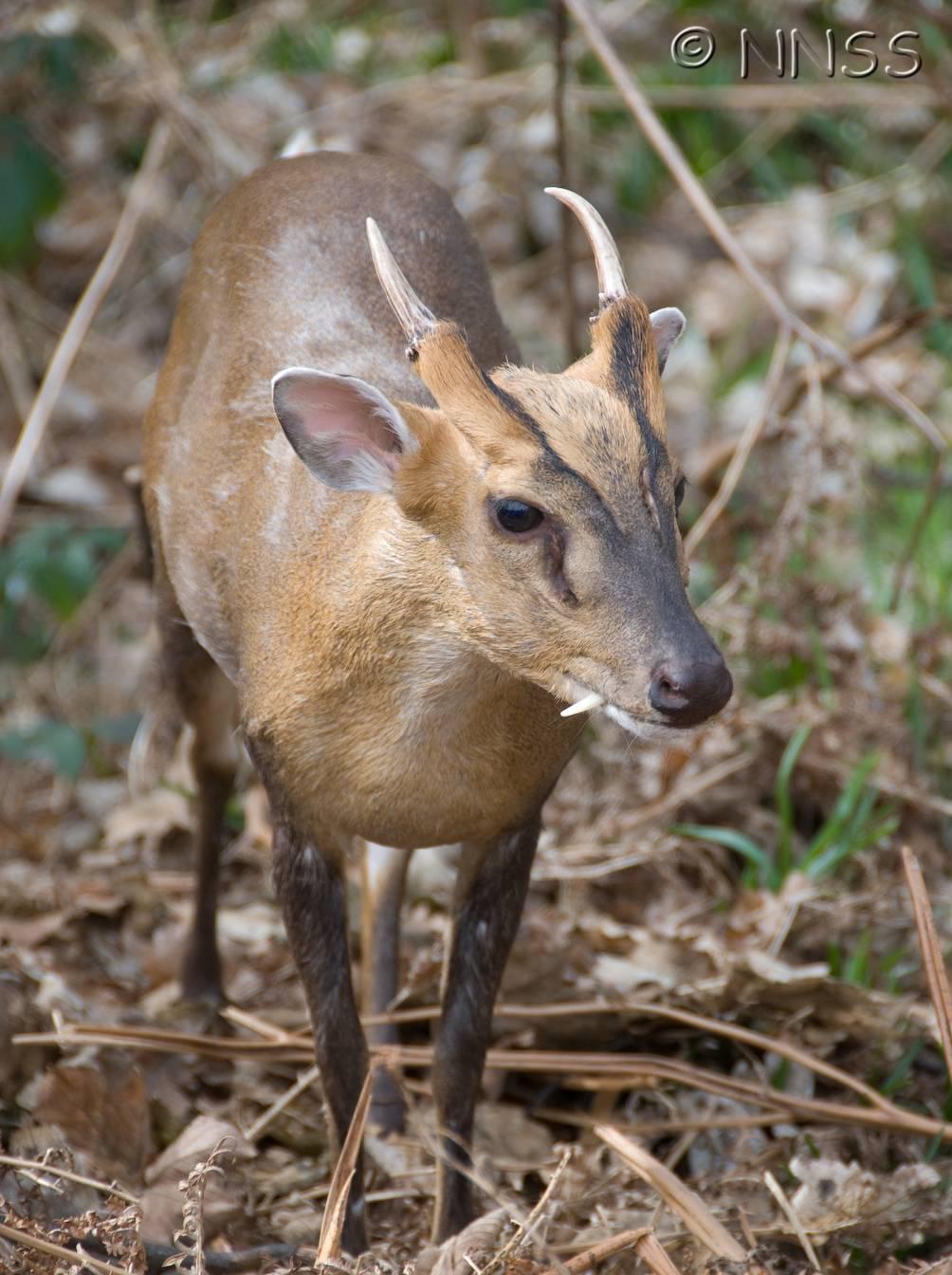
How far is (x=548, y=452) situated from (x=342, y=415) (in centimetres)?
45

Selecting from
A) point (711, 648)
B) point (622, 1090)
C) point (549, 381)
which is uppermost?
point (549, 381)

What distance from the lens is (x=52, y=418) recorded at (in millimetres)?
8117

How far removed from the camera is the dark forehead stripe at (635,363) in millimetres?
3141

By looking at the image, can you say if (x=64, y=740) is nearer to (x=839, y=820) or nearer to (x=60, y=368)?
(x=60, y=368)

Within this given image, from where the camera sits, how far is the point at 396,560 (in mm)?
3355

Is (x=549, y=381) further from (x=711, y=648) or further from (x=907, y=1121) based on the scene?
(x=907, y=1121)

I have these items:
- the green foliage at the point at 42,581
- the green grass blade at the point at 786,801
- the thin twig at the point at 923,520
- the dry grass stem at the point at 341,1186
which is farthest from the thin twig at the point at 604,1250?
the green foliage at the point at 42,581

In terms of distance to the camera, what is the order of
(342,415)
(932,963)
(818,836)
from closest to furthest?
(342,415) < (932,963) < (818,836)

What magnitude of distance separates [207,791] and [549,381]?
2095 mm

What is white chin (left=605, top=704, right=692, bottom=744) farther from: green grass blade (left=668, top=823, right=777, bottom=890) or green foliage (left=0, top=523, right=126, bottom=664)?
green foliage (left=0, top=523, right=126, bottom=664)

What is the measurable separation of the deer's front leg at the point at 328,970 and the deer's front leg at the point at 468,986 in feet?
0.63

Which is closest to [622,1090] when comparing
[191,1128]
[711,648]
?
[191,1128]

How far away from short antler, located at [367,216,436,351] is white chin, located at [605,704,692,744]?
79 cm

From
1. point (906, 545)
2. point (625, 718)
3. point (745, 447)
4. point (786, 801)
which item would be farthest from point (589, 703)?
point (906, 545)
